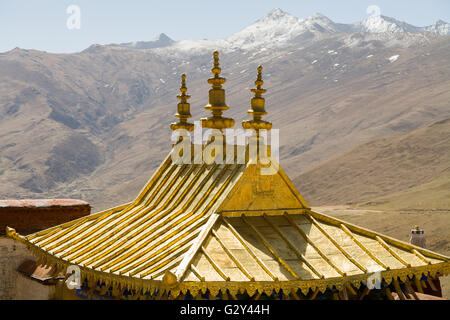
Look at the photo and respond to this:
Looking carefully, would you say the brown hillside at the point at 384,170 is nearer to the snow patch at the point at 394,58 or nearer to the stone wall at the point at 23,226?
the stone wall at the point at 23,226

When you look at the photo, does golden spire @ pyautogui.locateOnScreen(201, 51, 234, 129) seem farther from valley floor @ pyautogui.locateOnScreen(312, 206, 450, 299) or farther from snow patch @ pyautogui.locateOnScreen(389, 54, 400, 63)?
snow patch @ pyautogui.locateOnScreen(389, 54, 400, 63)

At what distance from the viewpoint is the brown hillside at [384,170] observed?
6166 cm

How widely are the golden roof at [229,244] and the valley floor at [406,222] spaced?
102 feet

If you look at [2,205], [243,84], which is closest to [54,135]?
[243,84]

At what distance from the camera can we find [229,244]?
505cm

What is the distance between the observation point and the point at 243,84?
135625 mm

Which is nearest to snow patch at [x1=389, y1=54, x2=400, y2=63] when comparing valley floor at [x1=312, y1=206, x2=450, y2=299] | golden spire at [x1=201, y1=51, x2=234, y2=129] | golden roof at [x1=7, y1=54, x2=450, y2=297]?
valley floor at [x1=312, y1=206, x2=450, y2=299]

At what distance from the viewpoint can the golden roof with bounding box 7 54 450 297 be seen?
15.5 feet

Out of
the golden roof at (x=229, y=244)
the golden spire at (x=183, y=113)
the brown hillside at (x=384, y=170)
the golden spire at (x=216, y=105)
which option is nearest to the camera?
the golden roof at (x=229, y=244)

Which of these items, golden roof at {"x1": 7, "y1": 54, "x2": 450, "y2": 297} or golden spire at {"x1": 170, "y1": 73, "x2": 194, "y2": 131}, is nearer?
golden roof at {"x1": 7, "y1": 54, "x2": 450, "y2": 297}

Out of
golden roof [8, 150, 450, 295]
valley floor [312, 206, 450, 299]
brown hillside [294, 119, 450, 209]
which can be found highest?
brown hillside [294, 119, 450, 209]

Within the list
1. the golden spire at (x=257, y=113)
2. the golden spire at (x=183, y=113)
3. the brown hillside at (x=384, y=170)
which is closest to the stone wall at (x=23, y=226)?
the golden spire at (x=183, y=113)

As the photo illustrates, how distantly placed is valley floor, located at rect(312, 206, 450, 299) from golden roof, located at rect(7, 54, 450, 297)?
31.2 meters

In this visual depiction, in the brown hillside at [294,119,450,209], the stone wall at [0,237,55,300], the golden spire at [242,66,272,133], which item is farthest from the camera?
the brown hillside at [294,119,450,209]
